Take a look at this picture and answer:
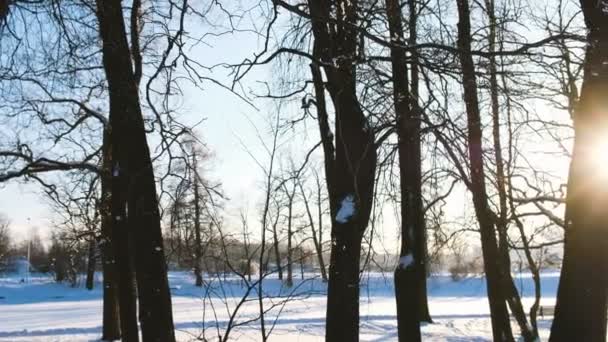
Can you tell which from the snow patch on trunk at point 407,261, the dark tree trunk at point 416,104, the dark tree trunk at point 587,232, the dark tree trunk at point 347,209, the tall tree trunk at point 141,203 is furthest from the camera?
the snow patch on trunk at point 407,261

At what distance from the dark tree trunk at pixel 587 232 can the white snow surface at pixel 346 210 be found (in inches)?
80.0

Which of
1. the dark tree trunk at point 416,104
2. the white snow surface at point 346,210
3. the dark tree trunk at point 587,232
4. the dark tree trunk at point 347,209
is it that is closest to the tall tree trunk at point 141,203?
the dark tree trunk at point 347,209

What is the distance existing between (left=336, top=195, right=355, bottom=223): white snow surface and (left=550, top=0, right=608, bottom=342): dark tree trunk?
6.67ft

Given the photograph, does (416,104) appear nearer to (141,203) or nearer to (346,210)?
(346,210)

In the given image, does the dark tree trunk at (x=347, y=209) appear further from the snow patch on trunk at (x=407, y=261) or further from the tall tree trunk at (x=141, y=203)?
the snow patch on trunk at (x=407, y=261)

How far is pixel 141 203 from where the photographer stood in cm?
558

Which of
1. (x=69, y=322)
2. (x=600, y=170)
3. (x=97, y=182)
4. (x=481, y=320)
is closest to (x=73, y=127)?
(x=97, y=182)

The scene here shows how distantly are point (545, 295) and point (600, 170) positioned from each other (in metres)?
35.7

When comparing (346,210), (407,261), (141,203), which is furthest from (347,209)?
(407,261)

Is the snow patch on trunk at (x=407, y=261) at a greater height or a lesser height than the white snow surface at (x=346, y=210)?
lesser

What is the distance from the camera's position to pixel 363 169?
15.9 feet

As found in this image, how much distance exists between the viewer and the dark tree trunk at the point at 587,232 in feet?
16.6

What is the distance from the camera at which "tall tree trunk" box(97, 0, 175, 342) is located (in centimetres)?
556

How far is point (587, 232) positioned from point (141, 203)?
4.03 meters
